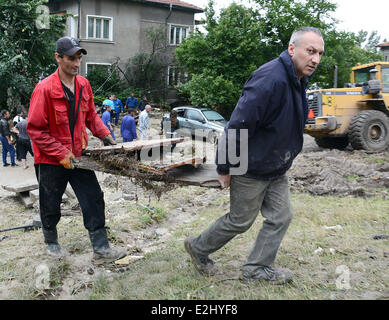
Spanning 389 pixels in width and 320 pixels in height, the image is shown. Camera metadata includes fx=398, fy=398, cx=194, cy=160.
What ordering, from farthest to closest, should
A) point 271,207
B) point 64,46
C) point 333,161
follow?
point 333,161
point 64,46
point 271,207

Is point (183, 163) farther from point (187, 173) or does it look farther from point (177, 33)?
Answer: point (177, 33)

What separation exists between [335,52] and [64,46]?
63.6 feet

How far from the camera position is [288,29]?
19.7 meters

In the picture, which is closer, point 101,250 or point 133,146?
point 133,146

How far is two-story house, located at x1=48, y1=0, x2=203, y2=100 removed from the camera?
22.5m

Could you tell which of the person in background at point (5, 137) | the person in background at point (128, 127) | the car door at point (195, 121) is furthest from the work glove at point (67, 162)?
the car door at point (195, 121)

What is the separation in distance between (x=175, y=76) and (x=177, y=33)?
9.49 feet

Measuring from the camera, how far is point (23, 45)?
1574cm

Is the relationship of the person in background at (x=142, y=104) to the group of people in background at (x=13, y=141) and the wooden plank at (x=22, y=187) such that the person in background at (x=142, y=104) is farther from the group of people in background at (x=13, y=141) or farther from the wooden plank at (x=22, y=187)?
the wooden plank at (x=22, y=187)

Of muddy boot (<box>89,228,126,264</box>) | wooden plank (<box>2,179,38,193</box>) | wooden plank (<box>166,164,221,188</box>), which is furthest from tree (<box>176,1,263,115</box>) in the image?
muddy boot (<box>89,228,126,264</box>)

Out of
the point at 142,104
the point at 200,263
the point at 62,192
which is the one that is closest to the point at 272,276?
the point at 200,263

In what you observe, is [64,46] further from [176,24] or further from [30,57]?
[176,24]

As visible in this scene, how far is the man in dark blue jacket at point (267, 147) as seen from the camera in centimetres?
291
